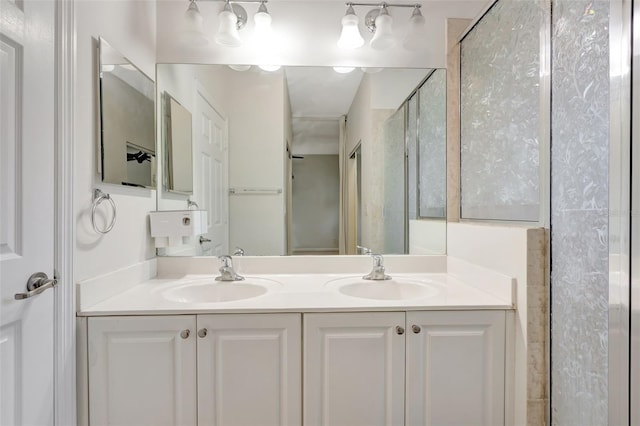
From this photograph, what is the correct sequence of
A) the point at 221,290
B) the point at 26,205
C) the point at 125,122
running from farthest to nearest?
the point at 221,290 < the point at 125,122 < the point at 26,205

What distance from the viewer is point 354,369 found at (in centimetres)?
108

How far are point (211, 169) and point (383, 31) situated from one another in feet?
3.58

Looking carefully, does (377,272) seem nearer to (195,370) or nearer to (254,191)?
(254,191)

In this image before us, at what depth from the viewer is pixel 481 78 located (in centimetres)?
140

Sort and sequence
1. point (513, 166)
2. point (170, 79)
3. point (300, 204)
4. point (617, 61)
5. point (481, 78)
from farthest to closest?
point (300, 204) → point (170, 79) → point (481, 78) → point (513, 166) → point (617, 61)

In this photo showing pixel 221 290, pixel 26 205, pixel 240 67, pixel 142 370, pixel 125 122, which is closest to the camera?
pixel 26 205

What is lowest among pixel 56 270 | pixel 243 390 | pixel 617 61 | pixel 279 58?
pixel 243 390

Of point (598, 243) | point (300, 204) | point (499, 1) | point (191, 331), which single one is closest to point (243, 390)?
point (191, 331)

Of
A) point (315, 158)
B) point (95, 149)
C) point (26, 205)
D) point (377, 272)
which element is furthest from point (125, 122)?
point (377, 272)

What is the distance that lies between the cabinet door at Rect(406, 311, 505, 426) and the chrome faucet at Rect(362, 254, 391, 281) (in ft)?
1.31

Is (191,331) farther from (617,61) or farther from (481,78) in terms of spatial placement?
(481,78)

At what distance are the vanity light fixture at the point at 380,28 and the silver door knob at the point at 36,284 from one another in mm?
1515

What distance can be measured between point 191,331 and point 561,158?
131cm

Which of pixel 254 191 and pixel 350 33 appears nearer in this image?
pixel 350 33
